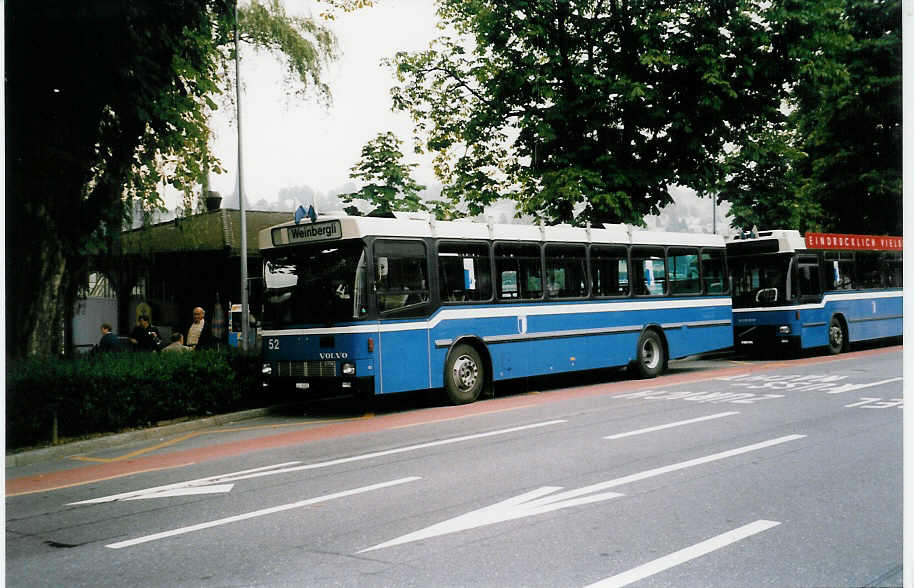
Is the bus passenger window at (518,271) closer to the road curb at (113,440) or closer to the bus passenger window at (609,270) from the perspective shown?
the bus passenger window at (609,270)

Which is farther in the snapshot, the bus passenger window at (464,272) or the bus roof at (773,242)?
the bus roof at (773,242)

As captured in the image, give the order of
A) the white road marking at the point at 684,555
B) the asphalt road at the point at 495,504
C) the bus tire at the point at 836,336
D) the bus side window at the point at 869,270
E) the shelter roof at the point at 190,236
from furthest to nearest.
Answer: the bus side window at the point at 869,270, the bus tire at the point at 836,336, the shelter roof at the point at 190,236, the asphalt road at the point at 495,504, the white road marking at the point at 684,555

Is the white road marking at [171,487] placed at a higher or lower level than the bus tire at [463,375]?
lower

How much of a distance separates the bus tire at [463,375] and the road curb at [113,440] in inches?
120

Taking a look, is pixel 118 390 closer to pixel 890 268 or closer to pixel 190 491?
pixel 190 491

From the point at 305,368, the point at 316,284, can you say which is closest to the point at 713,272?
the point at 316,284

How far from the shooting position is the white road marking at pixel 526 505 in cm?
619

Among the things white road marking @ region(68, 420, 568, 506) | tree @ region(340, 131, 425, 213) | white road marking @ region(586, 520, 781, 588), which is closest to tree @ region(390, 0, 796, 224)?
tree @ region(340, 131, 425, 213)

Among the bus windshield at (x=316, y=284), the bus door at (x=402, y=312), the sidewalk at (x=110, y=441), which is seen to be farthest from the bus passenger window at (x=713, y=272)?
the sidewalk at (x=110, y=441)

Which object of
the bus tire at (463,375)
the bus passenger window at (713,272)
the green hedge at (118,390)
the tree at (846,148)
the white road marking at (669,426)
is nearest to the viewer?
the white road marking at (669,426)

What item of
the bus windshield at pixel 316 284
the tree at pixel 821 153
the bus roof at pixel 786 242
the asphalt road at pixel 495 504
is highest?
the tree at pixel 821 153

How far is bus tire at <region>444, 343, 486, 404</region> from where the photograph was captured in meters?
14.5

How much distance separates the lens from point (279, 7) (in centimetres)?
1723

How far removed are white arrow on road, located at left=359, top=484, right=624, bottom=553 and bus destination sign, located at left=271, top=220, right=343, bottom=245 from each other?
6983 millimetres
